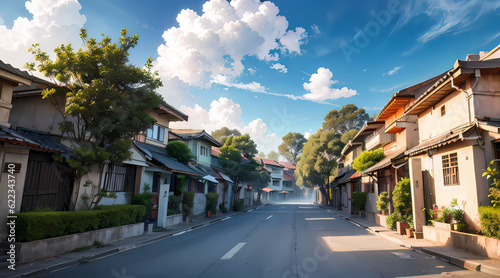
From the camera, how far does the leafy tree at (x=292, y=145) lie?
8550 centimetres

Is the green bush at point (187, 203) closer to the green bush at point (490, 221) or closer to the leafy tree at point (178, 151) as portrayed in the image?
the leafy tree at point (178, 151)

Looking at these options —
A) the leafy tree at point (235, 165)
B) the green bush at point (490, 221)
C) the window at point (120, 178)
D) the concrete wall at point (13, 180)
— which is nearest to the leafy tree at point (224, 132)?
the leafy tree at point (235, 165)

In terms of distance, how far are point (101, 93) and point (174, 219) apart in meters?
9.72

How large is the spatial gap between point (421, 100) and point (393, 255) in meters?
7.73

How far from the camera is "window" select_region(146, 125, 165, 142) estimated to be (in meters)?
21.8

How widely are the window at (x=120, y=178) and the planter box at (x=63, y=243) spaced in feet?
9.36

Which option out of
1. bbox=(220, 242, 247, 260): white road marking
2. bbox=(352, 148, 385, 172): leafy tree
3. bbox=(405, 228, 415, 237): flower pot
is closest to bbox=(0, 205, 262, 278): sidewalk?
bbox=(220, 242, 247, 260): white road marking

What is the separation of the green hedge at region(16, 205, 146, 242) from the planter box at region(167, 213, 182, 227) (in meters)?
4.19

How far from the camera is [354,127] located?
49.7 meters

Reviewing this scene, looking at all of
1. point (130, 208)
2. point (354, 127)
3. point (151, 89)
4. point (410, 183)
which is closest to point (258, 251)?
point (130, 208)

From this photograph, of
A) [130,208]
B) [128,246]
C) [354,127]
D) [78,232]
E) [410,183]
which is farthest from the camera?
[354,127]

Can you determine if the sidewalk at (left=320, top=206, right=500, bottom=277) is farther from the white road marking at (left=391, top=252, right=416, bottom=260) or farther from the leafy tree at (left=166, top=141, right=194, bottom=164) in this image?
the leafy tree at (left=166, top=141, right=194, bottom=164)

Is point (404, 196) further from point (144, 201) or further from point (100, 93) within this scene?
point (100, 93)

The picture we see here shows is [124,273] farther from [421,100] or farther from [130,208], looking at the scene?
[421,100]
